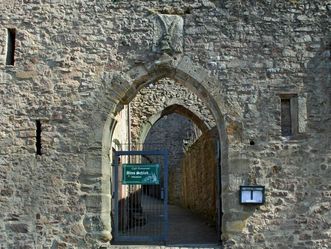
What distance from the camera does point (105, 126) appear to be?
7.30 metres

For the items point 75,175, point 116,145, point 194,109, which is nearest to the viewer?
point 75,175

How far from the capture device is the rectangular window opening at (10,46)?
754cm

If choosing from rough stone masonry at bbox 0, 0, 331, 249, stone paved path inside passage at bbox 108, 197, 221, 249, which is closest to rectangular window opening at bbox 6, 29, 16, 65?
rough stone masonry at bbox 0, 0, 331, 249

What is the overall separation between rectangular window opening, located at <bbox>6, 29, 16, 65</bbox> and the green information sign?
2452 mm

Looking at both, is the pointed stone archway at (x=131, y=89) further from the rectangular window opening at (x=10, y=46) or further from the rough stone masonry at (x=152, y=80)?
the rectangular window opening at (x=10, y=46)

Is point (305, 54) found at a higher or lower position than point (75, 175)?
higher

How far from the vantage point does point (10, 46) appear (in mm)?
7590

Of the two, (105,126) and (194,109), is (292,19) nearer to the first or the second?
(105,126)

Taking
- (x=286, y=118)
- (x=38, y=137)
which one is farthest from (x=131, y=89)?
(x=286, y=118)

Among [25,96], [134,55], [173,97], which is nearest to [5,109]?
[25,96]

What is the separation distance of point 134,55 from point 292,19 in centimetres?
249

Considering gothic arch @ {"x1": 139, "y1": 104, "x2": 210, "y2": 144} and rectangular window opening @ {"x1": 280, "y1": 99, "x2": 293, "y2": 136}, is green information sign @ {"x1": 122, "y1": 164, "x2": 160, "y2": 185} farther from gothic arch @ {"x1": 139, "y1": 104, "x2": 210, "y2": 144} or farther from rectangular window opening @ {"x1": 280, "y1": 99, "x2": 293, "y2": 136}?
gothic arch @ {"x1": 139, "y1": 104, "x2": 210, "y2": 144}

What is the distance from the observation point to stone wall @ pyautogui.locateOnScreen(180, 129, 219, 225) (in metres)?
10.0

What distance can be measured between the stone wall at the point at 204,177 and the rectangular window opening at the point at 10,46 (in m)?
3.76
